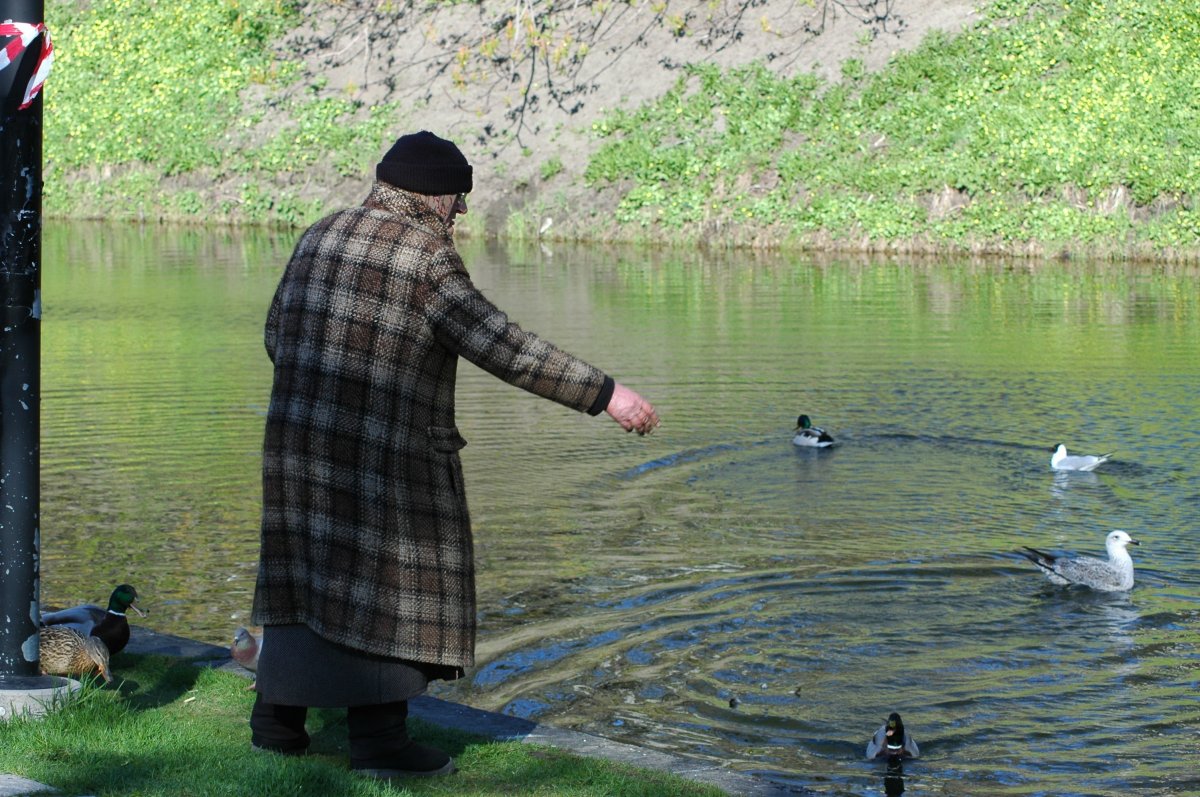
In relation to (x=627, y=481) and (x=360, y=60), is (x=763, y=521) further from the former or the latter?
(x=360, y=60)

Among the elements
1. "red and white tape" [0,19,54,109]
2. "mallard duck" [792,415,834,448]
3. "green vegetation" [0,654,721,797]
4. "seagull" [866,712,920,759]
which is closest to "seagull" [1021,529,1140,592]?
"seagull" [866,712,920,759]

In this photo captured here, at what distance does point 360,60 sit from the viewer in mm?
43219

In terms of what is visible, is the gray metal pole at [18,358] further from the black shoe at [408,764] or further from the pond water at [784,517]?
the pond water at [784,517]

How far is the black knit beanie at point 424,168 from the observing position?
578cm

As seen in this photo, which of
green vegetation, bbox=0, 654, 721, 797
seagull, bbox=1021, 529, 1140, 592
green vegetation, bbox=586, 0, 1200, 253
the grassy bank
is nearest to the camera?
green vegetation, bbox=0, 654, 721, 797

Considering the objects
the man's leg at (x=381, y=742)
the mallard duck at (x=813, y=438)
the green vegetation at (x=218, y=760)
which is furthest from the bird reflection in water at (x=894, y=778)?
the mallard duck at (x=813, y=438)

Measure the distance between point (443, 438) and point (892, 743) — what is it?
9.93 feet

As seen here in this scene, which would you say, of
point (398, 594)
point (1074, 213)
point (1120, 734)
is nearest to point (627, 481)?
point (1120, 734)

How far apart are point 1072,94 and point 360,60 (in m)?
19.0

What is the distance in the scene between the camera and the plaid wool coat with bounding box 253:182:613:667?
220 inches

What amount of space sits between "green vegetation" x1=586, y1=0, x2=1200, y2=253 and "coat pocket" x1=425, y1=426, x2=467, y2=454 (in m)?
25.6

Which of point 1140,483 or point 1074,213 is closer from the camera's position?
point 1140,483

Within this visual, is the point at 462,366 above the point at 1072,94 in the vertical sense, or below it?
below

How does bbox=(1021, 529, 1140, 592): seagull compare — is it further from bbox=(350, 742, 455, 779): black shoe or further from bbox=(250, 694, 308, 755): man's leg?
bbox=(250, 694, 308, 755): man's leg
